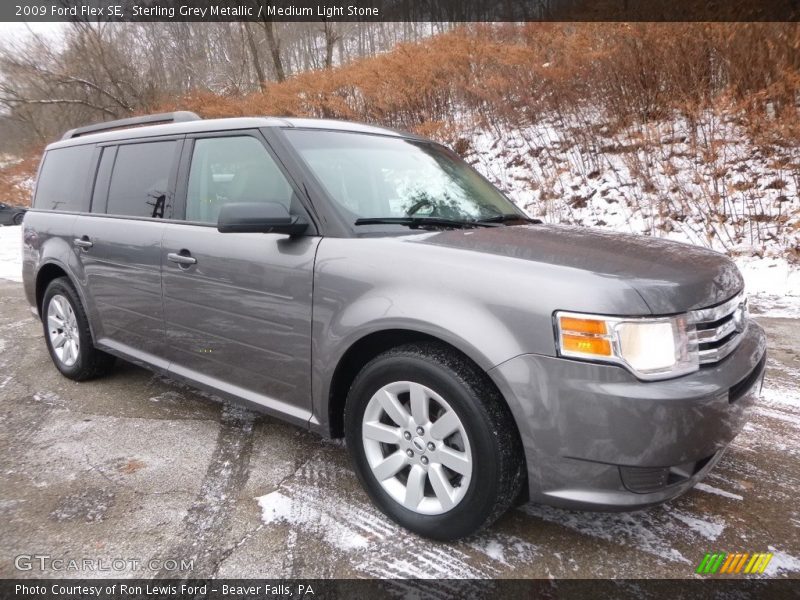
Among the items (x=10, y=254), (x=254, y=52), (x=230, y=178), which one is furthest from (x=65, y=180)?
(x=254, y=52)

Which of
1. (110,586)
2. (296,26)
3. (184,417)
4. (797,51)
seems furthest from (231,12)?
(110,586)

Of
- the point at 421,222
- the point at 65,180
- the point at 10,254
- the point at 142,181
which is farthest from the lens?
the point at 10,254

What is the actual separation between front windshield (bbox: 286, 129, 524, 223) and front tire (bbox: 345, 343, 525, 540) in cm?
80

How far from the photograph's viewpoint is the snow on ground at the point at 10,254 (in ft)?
30.2

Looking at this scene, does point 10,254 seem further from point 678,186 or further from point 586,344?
point 586,344

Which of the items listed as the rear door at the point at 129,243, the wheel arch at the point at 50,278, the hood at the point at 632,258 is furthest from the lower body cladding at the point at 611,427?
the wheel arch at the point at 50,278

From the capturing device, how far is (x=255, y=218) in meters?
2.31

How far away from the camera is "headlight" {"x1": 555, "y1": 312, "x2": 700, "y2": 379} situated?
69.0 inches

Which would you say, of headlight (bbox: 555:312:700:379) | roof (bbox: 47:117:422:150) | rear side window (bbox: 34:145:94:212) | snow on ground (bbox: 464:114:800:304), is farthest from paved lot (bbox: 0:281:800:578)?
snow on ground (bbox: 464:114:800:304)

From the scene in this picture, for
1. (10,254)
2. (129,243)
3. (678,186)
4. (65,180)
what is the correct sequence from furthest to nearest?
(10,254) → (678,186) → (65,180) → (129,243)

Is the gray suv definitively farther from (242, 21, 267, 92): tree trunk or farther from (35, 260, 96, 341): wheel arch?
(242, 21, 267, 92): tree trunk

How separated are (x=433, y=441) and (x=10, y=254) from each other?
511 inches

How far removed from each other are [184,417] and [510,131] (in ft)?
29.5

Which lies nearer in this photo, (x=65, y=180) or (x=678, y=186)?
(x=65, y=180)
